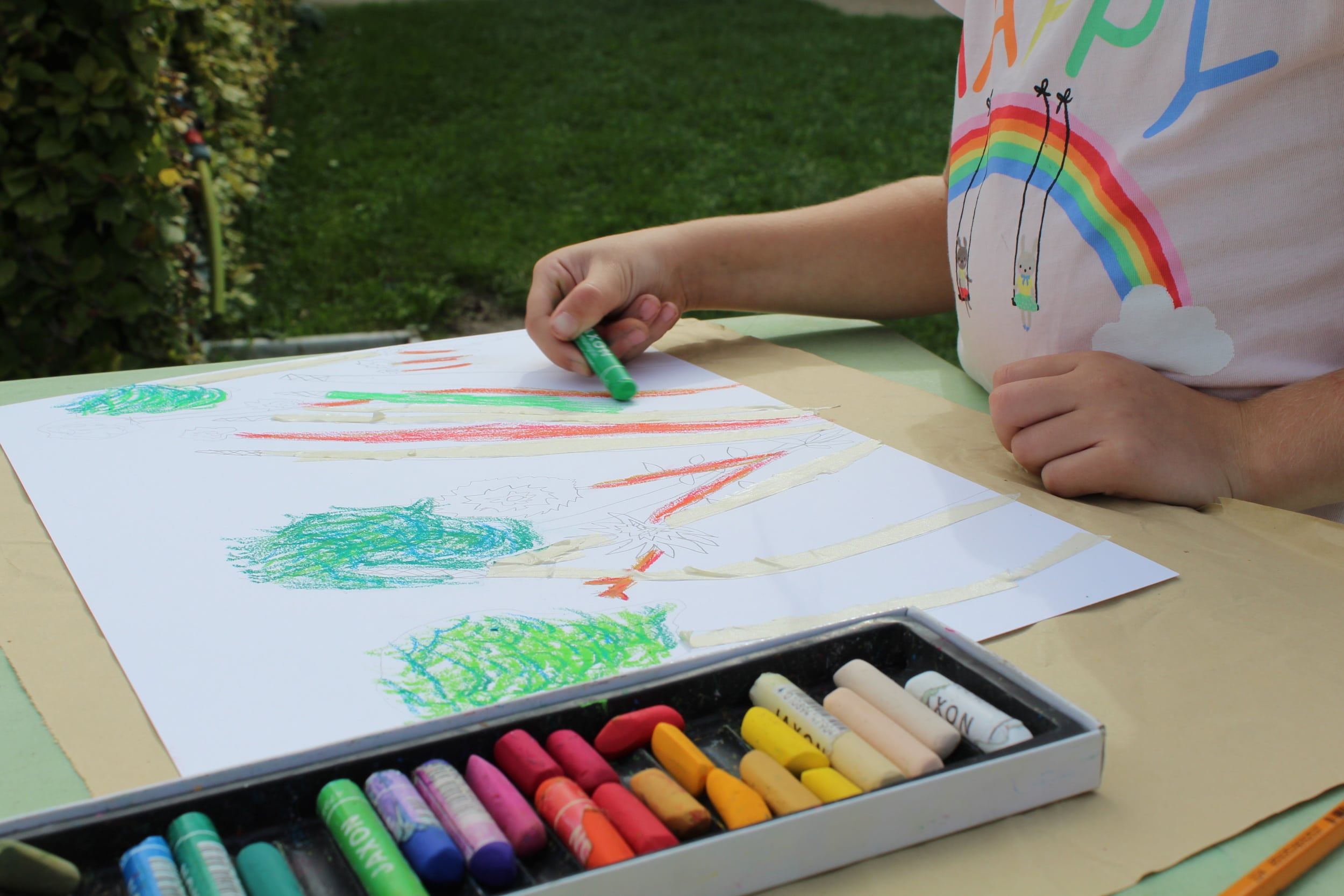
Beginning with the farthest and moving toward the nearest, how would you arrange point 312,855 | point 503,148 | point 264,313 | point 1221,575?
point 503,148 < point 264,313 < point 1221,575 < point 312,855

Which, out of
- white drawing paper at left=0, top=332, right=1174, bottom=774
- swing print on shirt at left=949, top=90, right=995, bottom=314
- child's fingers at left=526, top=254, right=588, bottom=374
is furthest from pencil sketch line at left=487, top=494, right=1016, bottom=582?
child's fingers at left=526, top=254, right=588, bottom=374

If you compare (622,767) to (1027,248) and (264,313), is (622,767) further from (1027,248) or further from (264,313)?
(264,313)

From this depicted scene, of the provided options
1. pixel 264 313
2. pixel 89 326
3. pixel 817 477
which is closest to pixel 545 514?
pixel 817 477

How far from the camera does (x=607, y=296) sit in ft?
3.59

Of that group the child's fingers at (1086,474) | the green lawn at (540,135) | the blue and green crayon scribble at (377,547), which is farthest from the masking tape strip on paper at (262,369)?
the green lawn at (540,135)

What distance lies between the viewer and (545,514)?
0.76 metres

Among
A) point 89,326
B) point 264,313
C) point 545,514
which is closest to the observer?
point 545,514

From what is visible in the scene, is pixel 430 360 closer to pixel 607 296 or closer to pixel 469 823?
pixel 607 296

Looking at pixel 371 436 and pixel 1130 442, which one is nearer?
pixel 1130 442

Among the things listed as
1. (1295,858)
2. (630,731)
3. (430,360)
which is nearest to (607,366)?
(430,360)

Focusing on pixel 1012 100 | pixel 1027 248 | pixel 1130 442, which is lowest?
pixel 1130 442

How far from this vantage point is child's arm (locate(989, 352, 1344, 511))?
0.74m

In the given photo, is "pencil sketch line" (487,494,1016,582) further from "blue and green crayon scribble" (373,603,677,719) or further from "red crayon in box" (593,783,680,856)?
"red crayon in box" (593,783,680,856)

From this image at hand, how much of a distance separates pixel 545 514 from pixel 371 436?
0.76 feet
